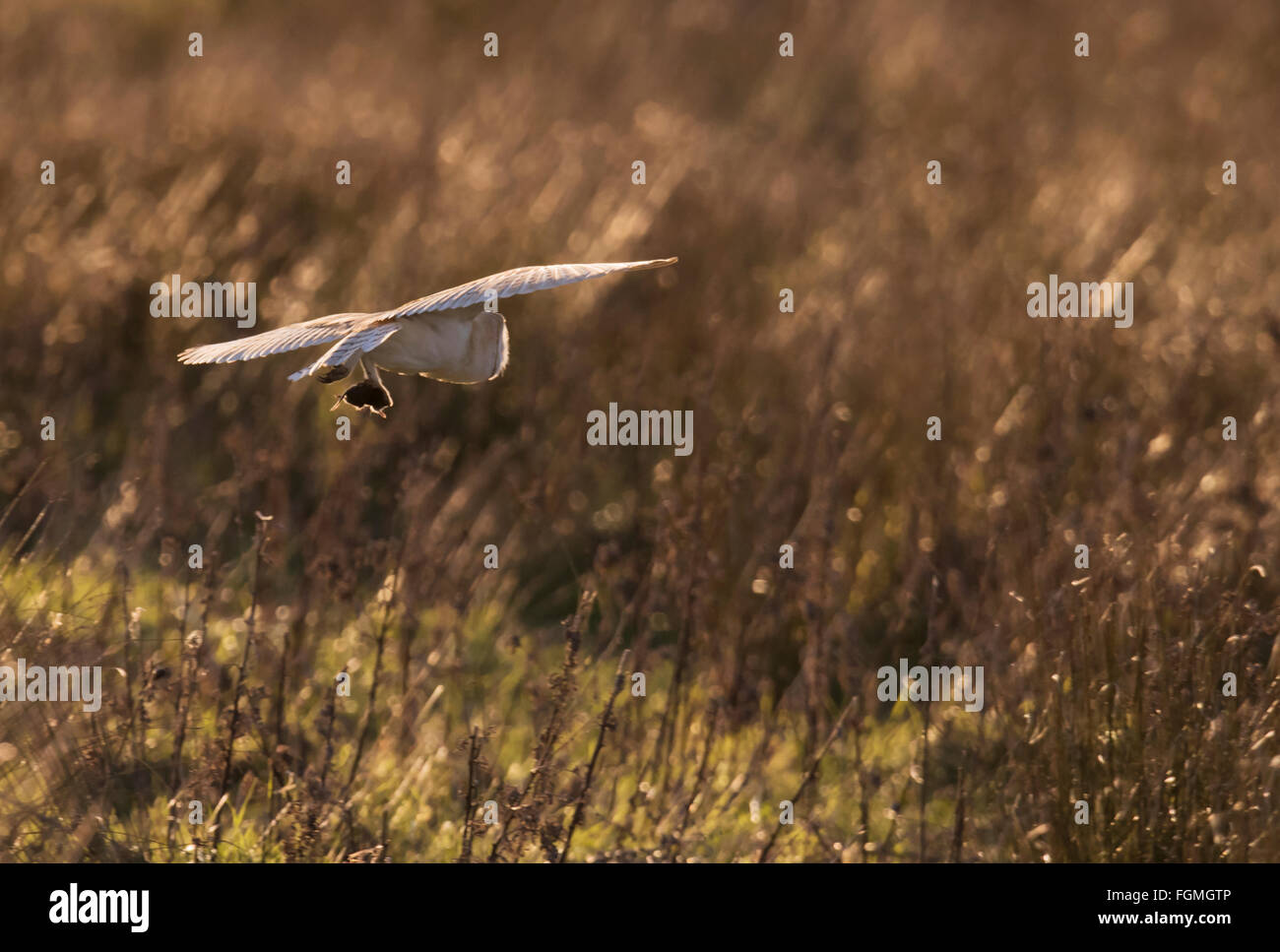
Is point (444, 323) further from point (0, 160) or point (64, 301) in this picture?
point (0, 160)

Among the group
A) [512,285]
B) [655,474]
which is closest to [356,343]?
[512,285]

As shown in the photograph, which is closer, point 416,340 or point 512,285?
point 512,285

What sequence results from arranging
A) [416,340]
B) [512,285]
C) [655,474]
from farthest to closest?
1. [655,474]
2. [416,340]
3. [512,285]

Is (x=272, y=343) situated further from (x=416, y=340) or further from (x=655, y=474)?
(x=655, y=474)

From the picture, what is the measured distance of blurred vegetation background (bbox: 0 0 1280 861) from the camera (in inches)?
126

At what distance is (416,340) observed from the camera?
2.59 meters

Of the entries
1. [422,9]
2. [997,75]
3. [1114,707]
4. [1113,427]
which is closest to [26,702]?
[1114,707]

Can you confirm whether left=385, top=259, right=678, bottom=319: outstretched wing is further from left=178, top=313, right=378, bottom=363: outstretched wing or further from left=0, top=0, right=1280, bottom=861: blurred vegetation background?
left=0, top=0, right=1280, bottom=861: blurred vegetation background

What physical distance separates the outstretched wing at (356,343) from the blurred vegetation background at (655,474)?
636 mm

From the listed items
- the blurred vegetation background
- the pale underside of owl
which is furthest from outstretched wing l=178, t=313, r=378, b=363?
the blurred vegetation background

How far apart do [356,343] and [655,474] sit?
2.88m

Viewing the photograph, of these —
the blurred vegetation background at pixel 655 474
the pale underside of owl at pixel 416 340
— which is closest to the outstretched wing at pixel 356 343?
the pale underside of owl at pixel 416 340

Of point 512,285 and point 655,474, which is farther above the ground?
point 655,474

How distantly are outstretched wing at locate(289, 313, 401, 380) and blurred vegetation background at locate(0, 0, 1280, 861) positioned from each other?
64 cm
